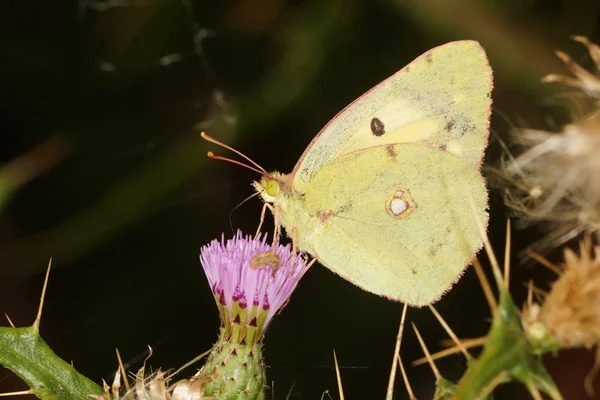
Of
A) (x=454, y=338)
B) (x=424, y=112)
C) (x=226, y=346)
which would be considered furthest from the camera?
(x=424, y=112)

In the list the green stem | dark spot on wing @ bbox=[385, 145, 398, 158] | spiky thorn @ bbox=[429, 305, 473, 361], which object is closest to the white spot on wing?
dark spot on wing @ bbox=[385, 145, 398, 158]

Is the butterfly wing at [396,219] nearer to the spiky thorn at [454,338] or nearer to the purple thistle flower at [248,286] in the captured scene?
the purple thistle flower at [248,286]

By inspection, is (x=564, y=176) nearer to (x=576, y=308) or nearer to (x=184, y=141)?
(x=576, y=308)

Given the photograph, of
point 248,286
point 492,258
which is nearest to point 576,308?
point 492,258

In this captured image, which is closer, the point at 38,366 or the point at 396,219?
the point at 38,366

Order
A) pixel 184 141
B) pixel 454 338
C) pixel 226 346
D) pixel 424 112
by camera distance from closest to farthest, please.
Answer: pixel 454 338 → pixel 226 346 → pixel 424 112 → pixel 184 141

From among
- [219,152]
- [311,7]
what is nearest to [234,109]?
[219,152]

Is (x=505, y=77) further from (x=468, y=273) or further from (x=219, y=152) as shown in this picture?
(x=219, y=152)

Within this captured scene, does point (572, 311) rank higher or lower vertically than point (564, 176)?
lower
